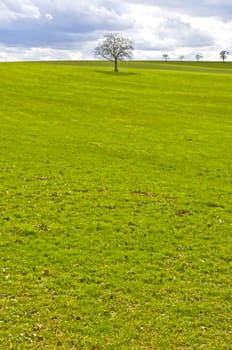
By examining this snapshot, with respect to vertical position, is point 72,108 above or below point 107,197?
above

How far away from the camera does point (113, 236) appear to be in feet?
53.3

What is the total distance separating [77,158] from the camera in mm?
27875

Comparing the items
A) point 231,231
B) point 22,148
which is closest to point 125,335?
point 231,231

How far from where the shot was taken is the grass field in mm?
10812

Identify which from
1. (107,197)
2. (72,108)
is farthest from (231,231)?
(72,108)

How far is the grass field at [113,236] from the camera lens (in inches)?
426

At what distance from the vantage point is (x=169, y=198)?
21312 mm

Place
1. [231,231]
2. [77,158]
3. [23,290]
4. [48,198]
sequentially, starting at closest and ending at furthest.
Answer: [23,290], [231,231], [48,198], [77,158]

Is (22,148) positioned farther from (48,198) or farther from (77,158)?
(48,198)

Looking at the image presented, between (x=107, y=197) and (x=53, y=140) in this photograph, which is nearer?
(x=107, y=197)

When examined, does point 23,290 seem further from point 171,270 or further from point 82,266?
point 171,270

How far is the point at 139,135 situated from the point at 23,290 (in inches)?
1028

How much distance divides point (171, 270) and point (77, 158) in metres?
15.4

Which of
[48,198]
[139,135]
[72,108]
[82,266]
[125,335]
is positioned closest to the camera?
[125,335]
